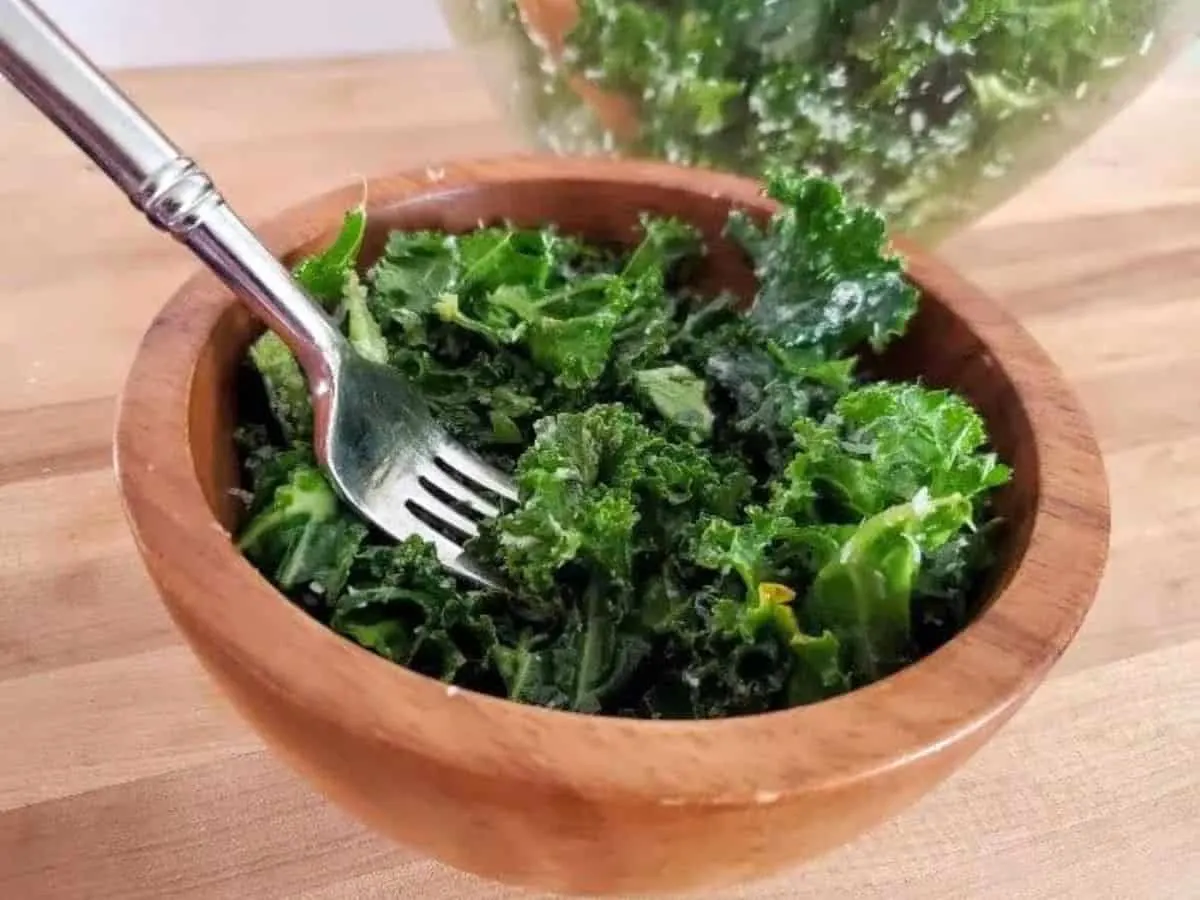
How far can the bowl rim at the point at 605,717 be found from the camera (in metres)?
0.40

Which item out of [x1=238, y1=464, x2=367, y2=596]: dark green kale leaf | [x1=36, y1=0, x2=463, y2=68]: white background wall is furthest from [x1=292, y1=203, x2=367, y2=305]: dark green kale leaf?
[x1=36, y1=0, x2=463, y2=68]: white background wall

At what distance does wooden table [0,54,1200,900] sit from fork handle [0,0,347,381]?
0.59ft

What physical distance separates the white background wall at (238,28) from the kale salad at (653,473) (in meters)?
0.59

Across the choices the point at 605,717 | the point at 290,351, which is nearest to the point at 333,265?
the point at 290,351

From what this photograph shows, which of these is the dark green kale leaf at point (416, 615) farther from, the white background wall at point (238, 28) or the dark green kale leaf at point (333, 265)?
the white background wall at point (238, 28)

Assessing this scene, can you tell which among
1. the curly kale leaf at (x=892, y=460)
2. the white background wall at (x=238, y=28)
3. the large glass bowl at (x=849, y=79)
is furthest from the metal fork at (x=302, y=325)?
the white background wall at (x=238, y=28)

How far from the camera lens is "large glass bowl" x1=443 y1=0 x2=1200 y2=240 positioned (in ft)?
2.31

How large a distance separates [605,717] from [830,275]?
11.3 inches

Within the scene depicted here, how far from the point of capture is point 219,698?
0.62m

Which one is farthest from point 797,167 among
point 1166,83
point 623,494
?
point 1166,83

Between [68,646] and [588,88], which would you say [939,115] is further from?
[68,646]

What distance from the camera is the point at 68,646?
2.10 feet

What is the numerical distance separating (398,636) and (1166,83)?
1.08 metres

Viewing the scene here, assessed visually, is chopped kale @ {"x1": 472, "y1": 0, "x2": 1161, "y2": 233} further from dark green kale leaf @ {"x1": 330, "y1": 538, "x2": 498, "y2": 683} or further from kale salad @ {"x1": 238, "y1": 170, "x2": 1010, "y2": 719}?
dark green kale leaf @ {"x1": 330, "y1": 538, "x2": 498, "y2": 683}
